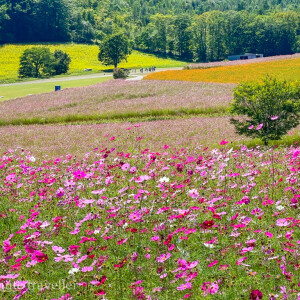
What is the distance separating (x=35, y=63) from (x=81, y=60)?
93.2 ft

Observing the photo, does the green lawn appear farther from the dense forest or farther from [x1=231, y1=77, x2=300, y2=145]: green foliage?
the dense forest

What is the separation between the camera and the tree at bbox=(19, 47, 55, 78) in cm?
8025

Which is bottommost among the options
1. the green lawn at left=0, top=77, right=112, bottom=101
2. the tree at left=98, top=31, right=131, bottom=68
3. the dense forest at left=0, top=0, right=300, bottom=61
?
the green lawn at left=0, top=77, right=112, bottom=101

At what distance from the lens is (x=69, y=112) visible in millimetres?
27125

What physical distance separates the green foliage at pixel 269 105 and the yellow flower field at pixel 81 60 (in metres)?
78.1

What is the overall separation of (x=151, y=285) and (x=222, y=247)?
890 mm

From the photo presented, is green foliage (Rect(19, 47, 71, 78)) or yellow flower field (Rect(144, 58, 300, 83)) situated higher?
green foliage (Rect(19, 47, 71, 78))

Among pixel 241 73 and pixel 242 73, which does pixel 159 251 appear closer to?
pixel 242 73

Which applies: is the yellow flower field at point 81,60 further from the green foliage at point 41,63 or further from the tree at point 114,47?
the green foliage at point 41,63

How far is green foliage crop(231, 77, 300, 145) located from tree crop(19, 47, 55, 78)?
7227 centimetres

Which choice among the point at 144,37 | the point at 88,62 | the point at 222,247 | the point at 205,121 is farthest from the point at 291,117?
the point at 144,37

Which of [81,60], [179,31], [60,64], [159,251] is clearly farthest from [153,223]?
[179,31]

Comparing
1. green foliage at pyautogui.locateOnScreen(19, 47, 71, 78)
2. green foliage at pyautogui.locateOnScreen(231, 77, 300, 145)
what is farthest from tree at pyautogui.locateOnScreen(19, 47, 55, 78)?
green foliage at pyautogui.locateOnScreen(231, 77, 300, 145)

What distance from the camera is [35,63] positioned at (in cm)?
8269
